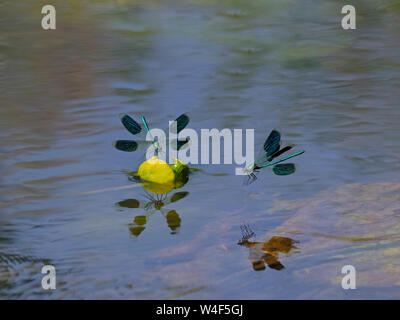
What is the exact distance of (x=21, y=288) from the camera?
5.00ft

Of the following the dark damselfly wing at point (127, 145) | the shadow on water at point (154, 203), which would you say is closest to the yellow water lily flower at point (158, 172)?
the shadow on water at point (154, 203)

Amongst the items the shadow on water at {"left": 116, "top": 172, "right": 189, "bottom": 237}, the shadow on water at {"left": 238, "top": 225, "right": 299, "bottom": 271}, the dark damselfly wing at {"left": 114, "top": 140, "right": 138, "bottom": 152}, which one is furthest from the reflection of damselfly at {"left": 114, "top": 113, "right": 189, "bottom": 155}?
the shadow on water at {"left": 238, "top": 225, "right": 299, "bottom": 271}

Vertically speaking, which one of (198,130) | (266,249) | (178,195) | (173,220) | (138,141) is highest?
(198,130)

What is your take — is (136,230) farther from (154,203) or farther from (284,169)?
(284,169)

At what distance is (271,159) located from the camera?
221 centimetres

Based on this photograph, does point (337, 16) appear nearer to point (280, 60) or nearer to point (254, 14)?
point (254, 14)

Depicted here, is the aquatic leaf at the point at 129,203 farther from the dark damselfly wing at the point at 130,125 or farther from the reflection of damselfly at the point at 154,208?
the dark damselfly wing at the point at 130,125

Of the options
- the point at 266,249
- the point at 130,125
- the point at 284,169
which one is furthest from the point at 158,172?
the point at 266,249

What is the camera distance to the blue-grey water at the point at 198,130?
159 centimetres

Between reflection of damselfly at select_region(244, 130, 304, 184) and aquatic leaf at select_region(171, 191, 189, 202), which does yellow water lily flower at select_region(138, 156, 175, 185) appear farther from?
reflection of damselfly at select_region(244, 130, 304, 184)

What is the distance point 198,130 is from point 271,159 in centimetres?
49
